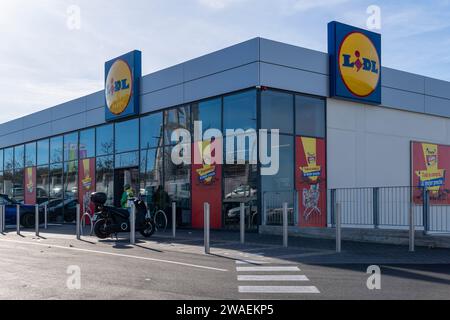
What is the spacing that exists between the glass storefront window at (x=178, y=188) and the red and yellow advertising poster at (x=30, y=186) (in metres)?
13.0

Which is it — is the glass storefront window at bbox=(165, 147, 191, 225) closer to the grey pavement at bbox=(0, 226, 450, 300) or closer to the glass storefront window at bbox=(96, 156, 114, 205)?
the glass storefront window at bbox=(96, 156, 114, 205)

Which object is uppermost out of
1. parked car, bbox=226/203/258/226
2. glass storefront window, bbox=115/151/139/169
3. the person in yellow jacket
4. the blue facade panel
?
the blue facade panel

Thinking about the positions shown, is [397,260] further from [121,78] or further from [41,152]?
[41,152]

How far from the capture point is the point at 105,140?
26.1 metres

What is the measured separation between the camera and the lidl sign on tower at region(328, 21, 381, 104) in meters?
20.0

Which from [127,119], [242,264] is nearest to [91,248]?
[242,264]

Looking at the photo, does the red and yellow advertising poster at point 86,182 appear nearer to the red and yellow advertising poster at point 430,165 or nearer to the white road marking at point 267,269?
the red and yellow advertising poster at point 430,165

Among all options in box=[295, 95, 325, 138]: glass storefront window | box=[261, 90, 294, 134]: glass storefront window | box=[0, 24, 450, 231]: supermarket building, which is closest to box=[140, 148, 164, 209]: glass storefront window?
box=[0, 24, 450, 231]: supermarket building

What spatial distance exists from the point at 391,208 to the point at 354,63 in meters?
7.01

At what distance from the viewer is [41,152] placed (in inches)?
1243

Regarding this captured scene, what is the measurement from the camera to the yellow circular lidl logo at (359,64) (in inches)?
798

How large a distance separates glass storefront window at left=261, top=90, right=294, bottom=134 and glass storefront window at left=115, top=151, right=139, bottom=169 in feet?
24.4

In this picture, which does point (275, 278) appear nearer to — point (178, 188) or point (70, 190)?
point (178, 188)
